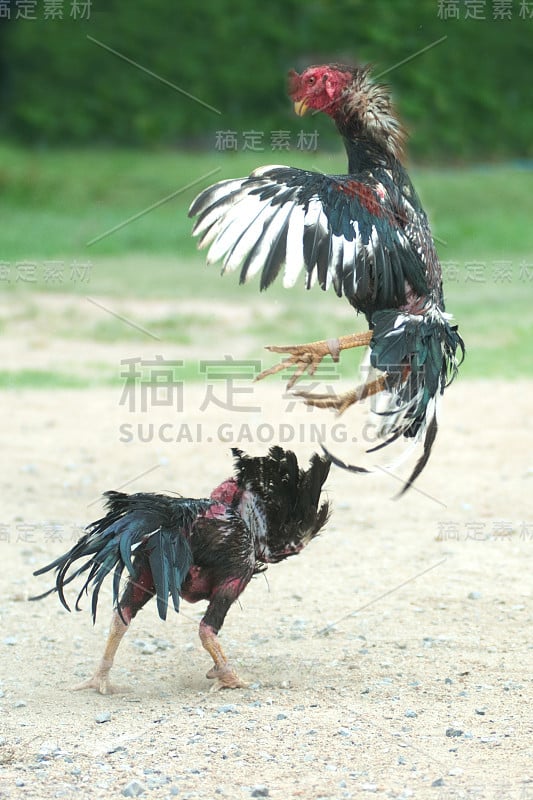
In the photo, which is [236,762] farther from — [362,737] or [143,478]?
[143,478]

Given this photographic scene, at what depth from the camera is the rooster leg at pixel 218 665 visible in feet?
15.7

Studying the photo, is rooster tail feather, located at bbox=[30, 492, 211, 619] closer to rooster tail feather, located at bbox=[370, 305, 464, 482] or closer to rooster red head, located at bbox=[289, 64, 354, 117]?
rooster tail feather, located at bbox=[370, 305, 464, 482]

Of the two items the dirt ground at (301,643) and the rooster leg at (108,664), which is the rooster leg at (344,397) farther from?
the rooster leg at (108,664)

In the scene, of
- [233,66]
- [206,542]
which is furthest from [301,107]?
[233,66]

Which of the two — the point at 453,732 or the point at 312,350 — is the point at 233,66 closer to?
the point at 312,350

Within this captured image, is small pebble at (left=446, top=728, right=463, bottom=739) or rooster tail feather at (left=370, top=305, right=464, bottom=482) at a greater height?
rooster tail feather at (left=370, top=305, right=464, bottom=482)

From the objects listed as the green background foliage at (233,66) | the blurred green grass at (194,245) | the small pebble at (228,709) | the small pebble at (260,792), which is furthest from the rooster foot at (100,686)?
the green background foliage at (233,66)

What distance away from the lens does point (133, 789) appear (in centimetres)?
387

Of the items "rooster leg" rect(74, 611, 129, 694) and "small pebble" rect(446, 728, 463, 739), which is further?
"rooster leg" rect(74, 611, 129, 694)

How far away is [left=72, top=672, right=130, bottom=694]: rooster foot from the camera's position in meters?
4.82

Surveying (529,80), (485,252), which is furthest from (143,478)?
(529,80)

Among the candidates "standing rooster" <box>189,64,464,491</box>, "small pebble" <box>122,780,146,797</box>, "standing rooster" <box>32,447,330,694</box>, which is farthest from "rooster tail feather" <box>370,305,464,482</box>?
"small pebble" <box>122,780,146,797</box>

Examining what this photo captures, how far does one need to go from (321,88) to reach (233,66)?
19.6 metres

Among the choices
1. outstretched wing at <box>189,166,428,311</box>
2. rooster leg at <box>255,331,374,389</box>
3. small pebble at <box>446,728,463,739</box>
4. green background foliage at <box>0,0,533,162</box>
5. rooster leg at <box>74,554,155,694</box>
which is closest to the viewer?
outstretched wing at <box>189,166,428,311</box>
